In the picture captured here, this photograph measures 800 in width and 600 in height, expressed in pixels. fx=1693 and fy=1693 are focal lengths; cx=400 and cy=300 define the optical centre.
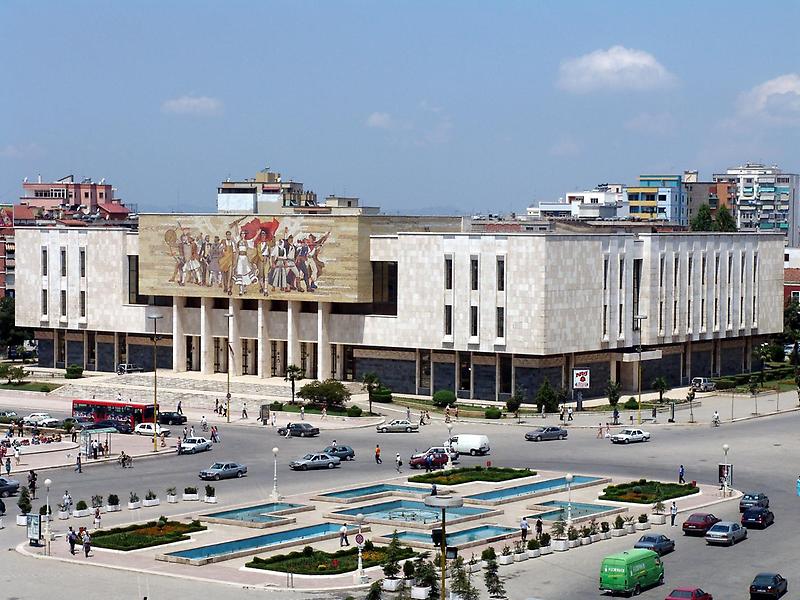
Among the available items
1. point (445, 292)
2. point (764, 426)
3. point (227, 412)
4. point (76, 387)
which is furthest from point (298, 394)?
point (764, 426)

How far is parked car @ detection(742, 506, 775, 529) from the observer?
81625 mm

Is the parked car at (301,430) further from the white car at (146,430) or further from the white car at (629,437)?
the white car at (629,437)

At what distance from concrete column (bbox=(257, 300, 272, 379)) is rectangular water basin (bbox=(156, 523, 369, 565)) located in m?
64.4

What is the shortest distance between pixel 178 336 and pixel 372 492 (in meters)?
64.2

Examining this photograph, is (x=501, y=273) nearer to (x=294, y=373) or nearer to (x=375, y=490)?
(x=294, y=373)

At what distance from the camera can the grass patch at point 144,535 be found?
77.0 m

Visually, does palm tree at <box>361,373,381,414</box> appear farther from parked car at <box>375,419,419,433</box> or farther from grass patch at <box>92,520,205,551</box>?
grass patch at <box>92,520,205,551</box>

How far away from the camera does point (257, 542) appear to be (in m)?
78.1

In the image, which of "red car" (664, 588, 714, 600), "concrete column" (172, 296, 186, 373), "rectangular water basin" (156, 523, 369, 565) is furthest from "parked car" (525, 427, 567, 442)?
"red car" (664, 588, 714, 600)

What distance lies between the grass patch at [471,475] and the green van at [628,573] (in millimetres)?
28772

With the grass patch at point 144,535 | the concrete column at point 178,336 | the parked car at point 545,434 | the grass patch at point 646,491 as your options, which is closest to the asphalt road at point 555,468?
the parked car at point 545,434

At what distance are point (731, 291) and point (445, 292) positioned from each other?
101 ft

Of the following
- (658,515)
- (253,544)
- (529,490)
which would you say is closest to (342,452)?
(529,490)

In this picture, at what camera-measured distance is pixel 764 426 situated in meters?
123
